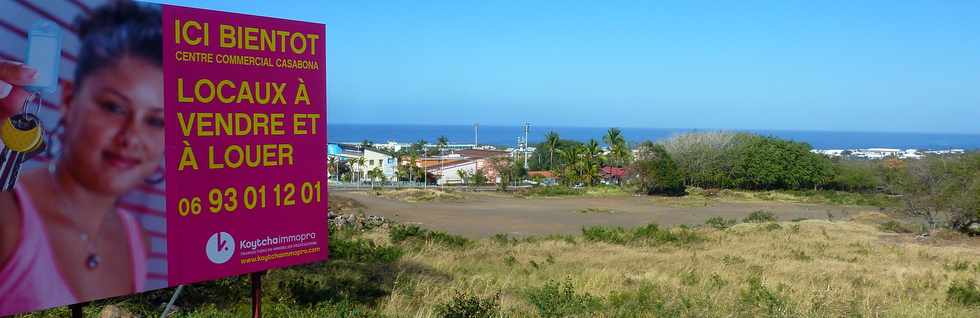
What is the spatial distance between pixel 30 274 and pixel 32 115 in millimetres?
A: 948

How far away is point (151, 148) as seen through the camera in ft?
17.4

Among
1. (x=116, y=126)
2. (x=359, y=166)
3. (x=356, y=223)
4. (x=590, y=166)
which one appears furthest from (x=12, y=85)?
(x=359, y=166)

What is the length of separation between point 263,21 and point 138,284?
2017 millimetres

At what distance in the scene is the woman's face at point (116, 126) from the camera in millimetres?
4973

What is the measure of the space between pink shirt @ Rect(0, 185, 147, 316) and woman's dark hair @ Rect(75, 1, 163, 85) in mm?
873

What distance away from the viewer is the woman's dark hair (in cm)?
493

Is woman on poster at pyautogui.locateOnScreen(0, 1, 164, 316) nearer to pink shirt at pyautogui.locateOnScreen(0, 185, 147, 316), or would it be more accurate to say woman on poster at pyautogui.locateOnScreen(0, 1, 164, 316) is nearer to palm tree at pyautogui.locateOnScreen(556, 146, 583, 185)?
pink shirt at pyautogui.locateOnScreen(0, 185, 147, 316)

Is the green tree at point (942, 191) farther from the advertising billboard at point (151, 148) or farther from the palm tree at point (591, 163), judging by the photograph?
the palm tree at point (591, 163)

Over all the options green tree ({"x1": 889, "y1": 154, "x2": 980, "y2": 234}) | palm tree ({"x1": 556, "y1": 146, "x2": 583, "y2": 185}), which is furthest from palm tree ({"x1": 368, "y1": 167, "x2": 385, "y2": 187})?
green tree ({"x1": 889, "y1": 154, "x2": 980, "y2": 234})

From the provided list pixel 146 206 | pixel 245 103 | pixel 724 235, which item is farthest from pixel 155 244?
pixel 724 235

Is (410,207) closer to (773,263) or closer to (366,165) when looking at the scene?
(773,263)

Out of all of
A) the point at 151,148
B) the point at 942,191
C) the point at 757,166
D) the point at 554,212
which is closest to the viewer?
the point at 151,148

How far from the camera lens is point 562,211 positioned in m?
58.5

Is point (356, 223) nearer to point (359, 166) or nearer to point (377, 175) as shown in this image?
point (377, 175)
